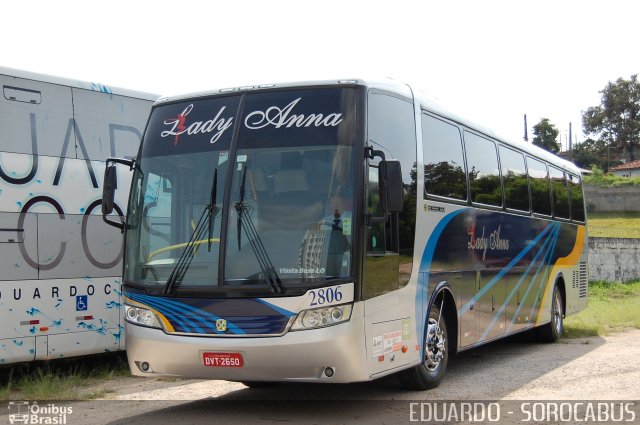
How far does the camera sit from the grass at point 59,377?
33.3ft

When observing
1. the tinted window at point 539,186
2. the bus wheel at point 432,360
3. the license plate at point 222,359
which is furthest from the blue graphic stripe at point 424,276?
the tinted window at point 539,186

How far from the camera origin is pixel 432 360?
9.95 m

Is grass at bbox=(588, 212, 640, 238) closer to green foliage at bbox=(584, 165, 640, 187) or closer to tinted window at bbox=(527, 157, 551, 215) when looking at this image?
green foliage at bbox=(584, 165, 640, 187)

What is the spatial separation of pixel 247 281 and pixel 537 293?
319 inches

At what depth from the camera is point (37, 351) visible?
424 inches

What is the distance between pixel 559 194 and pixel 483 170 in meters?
5.22

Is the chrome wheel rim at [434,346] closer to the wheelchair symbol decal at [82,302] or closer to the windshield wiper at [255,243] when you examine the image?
the windshield wiper at [255,243]

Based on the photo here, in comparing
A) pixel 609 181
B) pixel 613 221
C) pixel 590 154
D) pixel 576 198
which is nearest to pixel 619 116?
pixel 590 154

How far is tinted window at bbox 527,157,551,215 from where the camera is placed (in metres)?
14.9

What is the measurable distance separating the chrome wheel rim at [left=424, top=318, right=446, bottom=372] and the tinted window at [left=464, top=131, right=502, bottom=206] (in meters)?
2.23

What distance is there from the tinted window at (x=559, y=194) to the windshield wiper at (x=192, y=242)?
9.67 m

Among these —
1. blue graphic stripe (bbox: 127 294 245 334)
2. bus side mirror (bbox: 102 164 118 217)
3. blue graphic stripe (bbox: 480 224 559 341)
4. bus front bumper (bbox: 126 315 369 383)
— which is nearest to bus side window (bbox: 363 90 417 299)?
bus front bumper (bbox: 126 315 369 383)

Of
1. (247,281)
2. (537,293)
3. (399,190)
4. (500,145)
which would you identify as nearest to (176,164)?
(247,281)

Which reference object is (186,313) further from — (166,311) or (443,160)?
(443,160)
